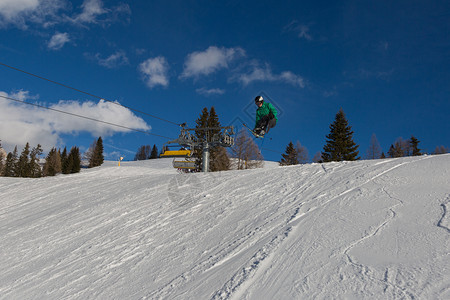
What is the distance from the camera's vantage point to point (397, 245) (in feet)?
12.2

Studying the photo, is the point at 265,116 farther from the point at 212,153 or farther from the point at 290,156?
the point at 290,156

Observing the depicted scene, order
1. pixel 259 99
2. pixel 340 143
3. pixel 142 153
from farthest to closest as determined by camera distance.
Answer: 1. pixel 142 153
2. pixel 340 143
3. pixel 259 99

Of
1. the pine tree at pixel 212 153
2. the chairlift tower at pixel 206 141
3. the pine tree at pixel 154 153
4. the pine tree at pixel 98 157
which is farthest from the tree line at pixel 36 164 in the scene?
the chairlift tower at pixel 206 141

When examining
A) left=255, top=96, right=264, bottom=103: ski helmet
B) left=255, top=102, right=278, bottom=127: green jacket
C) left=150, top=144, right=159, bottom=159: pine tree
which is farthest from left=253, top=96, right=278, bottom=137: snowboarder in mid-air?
left=150, top=144, right=159, bottom=159: pine tree

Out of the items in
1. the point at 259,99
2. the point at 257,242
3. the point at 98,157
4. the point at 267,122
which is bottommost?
the point at 257,242

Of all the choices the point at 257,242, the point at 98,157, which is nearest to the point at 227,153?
the point at 257,242

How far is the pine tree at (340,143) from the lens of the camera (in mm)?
35562

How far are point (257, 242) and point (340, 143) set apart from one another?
114 feet

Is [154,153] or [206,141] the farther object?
[154,153]

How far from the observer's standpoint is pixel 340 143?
36.0m

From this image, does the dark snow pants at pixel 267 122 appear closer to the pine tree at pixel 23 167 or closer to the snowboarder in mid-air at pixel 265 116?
the snowboarder in mid-air at pixel 265 116

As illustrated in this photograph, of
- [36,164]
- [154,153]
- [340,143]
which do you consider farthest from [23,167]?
[340,143]

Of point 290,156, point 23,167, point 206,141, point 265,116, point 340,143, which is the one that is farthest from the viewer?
point 23,167

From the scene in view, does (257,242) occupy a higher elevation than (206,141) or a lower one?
lower
